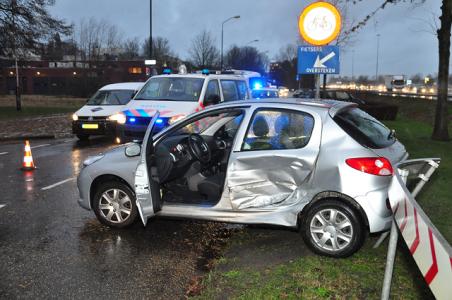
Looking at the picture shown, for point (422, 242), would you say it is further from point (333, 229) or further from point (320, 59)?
point (320, 59)

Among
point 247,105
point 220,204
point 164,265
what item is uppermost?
point 247,105

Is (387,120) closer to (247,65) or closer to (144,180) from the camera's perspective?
(144,180)

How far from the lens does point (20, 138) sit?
54.0ft

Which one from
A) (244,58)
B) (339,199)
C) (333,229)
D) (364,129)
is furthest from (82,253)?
(244,58)

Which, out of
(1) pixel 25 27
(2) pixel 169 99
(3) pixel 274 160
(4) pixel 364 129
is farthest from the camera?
(1) pixel 25 27

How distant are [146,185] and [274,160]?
1.43 m

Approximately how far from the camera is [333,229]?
4879 millimetres

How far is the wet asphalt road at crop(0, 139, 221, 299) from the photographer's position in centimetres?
436

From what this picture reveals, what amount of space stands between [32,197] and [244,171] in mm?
4240

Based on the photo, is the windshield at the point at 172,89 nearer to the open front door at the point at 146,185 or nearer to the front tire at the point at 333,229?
the open front door at the point at 146,185

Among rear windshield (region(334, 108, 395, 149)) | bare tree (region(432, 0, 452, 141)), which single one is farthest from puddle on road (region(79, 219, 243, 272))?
bare tree (region(432, 0, 452, 141))

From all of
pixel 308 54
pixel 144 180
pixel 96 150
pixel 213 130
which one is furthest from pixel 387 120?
pixel 144 180

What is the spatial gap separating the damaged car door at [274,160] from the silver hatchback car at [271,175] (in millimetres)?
11

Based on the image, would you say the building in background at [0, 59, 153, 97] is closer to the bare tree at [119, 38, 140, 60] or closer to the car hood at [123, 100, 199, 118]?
the bare tree at [119, 38, 140, 60]
